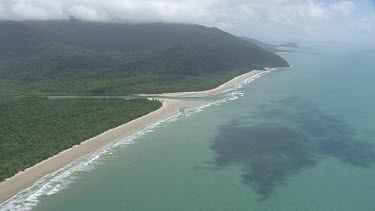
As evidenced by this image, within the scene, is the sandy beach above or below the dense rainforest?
below

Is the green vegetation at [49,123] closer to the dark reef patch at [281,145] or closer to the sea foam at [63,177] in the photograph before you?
the sea foam at [63,177]

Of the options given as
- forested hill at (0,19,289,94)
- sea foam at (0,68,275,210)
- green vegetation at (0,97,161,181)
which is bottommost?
sea foam at (0,68,275,210)

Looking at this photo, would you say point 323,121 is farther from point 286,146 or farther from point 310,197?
point 310,197

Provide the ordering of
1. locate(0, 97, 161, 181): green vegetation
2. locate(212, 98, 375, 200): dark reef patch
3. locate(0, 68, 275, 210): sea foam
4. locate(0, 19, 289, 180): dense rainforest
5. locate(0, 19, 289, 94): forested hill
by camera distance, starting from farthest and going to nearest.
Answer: locate(0, 19, 289, 94): forested hill → locate(0, 19, 289, 180): dense rainforest → locate(0, 97, 161, 181): green vegetation → locate(212, 98, 375, 200): dark reef patch → locate(0, 68, 275, 210): sea foam

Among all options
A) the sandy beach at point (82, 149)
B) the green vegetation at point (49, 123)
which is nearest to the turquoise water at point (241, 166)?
the sandy beach at point (82, 149)

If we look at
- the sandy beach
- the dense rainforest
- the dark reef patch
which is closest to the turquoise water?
the dark reef patch

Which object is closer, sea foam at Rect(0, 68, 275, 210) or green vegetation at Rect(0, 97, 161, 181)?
sea foam at Rect(0, 68, 275, 210)

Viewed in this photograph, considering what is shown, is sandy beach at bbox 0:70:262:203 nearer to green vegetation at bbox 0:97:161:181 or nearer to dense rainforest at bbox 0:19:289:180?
green vegetation at bbox 0:97:161:181
